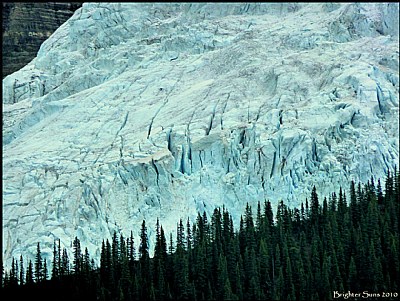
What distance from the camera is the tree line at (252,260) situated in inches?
1909

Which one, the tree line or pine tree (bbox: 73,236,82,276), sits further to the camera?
pine tree (bbox: 73,236,82,276)

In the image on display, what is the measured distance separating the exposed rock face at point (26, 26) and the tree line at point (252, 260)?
199ft

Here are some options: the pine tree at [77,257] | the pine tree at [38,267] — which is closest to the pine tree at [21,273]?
the pine tree at [38,267]

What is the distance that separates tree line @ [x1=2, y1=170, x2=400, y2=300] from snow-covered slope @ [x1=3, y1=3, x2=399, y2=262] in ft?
7.21

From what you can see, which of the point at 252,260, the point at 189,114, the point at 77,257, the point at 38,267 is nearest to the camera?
the point at 252,260

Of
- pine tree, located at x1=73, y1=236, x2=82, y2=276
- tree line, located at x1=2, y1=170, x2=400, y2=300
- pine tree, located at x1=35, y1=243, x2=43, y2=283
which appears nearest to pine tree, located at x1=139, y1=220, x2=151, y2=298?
tree line, located at x1=2, y1=170, x2=400, y2=300

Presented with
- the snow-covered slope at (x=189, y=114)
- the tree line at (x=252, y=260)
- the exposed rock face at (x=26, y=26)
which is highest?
the exposed rock face at (x=26, y=26)

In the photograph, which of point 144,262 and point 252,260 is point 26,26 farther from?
point 252,260

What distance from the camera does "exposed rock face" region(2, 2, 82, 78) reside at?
112 metres

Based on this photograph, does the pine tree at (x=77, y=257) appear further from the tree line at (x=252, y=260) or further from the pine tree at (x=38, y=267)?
the pine tree at (x=38, y=267)

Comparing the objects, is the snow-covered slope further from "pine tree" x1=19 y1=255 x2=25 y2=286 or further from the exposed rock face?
the exposed rock face

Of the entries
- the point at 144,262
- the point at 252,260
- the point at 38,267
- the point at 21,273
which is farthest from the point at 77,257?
the point at 252,260

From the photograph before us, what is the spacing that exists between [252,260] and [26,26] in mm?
74885

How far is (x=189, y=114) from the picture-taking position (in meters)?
64.8
